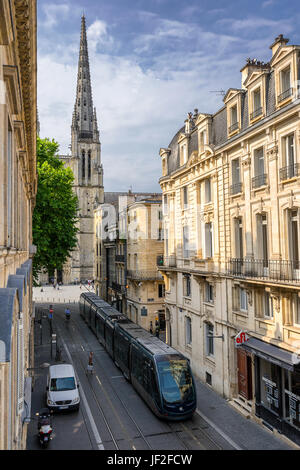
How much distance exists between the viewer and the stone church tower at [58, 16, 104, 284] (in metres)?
86.3

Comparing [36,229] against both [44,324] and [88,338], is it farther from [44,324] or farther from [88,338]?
[44,324]

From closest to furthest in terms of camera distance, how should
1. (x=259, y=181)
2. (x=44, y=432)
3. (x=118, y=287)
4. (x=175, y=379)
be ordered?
1. (x=44, y=432)
2. (x=175, y=379)
3. (x=259, y=181)
4. (x=118, y=287)

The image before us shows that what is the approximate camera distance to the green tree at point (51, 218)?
97.3 ft

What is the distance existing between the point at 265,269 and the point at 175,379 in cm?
608

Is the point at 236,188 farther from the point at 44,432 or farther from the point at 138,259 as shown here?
the point at 138,259

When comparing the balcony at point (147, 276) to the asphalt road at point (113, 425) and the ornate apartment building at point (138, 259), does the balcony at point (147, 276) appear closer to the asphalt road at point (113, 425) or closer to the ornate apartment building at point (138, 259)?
the ornate apartment building at point (138, 259)

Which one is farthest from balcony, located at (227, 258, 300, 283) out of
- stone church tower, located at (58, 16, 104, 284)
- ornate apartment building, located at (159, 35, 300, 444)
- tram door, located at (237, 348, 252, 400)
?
stone church tower, located at (58, 16, 104, 284)

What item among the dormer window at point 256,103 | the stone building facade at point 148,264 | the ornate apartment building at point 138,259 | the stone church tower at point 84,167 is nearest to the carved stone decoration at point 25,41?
the dormer window at point 256,103

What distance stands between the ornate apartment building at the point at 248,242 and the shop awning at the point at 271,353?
0.13 feet

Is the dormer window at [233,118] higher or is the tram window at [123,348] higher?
the dormer window at [233,118]

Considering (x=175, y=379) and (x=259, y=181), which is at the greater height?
(x=259, y=181)

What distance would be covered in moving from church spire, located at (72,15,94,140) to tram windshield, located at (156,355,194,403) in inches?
3159

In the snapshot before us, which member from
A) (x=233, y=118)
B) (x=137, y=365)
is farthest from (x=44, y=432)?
(x=233, y=118)

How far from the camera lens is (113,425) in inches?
637
